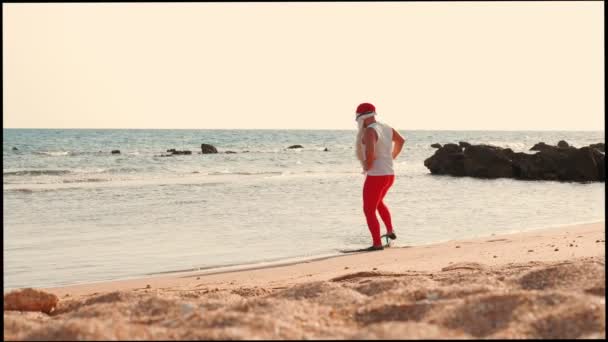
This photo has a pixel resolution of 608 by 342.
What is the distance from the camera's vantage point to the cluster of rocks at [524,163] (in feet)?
80.3

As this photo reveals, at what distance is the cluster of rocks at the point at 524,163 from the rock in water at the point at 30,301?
2184 centimetres

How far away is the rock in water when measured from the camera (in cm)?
505

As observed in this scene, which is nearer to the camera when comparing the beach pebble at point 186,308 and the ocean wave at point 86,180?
the beach pebble at point 186,308

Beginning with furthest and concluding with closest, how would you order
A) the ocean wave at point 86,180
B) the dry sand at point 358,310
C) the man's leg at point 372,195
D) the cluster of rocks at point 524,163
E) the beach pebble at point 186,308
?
the cluster of rocks at point 524,163 < the ocean wave at point 86,180 < the man's leg at point 372,195 < the beach pebble at point 186,308 < the dry sand at point 358,310

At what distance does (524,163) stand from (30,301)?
75.2ft

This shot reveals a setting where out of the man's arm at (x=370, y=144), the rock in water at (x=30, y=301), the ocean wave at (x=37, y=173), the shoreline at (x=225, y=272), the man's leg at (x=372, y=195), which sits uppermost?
the ocean wave at (x=37, y=173)

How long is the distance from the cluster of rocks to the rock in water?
71.7 feet

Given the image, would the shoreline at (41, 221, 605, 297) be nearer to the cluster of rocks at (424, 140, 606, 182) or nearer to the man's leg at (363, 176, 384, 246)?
the man's leg at (363, 176, 384, 246)

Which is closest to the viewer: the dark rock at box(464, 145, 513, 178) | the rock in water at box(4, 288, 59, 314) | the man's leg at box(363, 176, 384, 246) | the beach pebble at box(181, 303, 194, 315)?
the beach pebble at box(181, 303, 194, 315)

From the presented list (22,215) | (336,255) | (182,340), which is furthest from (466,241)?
(22,215)

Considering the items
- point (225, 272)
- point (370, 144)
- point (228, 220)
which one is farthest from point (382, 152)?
point (228, 220)

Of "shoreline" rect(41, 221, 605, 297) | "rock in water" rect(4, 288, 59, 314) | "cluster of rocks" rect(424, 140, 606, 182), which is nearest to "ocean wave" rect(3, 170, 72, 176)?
"cluster of rocks" rect(424, 140, 606, 182)

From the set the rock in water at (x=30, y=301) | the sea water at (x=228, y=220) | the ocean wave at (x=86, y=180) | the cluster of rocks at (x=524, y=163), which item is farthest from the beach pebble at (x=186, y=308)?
the cluster of rocks at (x=524, y=163)

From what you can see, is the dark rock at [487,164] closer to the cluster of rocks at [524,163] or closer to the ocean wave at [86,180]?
the cluster of rocks at [524,163]
